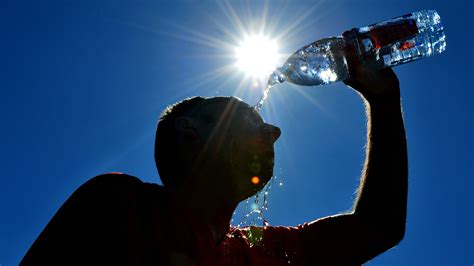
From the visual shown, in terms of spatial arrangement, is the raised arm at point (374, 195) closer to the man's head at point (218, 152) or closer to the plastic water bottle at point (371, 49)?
the plastic water bottle at point (371, 49)

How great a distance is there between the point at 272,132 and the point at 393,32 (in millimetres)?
1323

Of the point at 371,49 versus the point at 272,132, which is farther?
the point at 371,49

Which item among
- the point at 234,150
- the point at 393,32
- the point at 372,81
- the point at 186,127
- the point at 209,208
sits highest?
the point at 393,32

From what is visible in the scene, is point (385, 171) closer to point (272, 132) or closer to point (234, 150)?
point (272, 132)

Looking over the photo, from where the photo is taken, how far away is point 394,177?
309 cm

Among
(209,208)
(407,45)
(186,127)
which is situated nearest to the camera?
(209,208)

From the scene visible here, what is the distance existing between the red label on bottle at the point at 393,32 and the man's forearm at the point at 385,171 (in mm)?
558

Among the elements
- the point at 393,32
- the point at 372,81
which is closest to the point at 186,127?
the point at 372,81

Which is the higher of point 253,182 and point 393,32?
point 393,32

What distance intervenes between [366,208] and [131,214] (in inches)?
74.7

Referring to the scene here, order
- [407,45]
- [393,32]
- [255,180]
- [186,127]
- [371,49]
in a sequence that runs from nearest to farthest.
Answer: [255,180] → [186,127] → [371,49] → [393,32] → [407,45]

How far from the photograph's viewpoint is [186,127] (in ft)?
10.3

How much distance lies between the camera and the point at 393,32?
3434 mm

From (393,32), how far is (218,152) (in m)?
1.74
